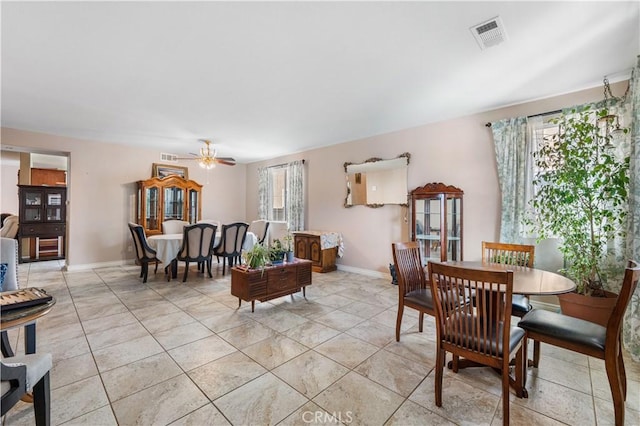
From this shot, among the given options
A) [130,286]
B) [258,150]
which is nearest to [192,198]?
[258,150]

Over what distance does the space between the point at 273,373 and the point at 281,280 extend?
1.44 m

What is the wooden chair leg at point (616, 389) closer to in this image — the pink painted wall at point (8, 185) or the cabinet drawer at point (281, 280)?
the cabinet drawer at point (281, 280)

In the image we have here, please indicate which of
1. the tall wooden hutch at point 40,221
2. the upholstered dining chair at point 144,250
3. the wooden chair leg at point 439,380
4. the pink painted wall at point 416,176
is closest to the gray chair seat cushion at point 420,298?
the wooden chair leg at point 439,380

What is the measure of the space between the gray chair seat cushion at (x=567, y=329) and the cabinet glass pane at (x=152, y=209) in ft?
21.0

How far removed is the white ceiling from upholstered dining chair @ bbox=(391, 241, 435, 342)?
177 cm

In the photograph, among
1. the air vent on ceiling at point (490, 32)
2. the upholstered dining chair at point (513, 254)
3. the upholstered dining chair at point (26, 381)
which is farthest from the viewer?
the upholstered dining chair at point (513, 254)

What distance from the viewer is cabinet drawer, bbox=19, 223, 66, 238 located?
625 cm

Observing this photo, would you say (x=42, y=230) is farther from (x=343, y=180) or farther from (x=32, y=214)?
(x=343, y=180)

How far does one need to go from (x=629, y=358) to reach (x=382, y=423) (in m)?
2.36

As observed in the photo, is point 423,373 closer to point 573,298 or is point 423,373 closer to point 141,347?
point 573,298

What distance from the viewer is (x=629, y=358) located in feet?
7.54

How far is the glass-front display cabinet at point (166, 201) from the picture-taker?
19.0 ft

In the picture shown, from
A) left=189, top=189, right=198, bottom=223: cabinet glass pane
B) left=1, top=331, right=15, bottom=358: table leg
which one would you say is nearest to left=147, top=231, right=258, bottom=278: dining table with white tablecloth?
left=189, top=189, right=198, bottom=223: cabinet glass pane

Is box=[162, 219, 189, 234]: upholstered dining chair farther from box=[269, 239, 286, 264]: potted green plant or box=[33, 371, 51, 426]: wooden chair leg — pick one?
box=[33, 371, 51, 426]: wooden chair leg
